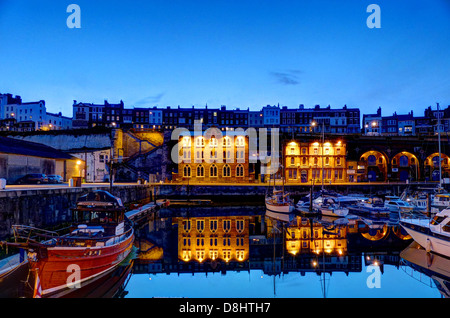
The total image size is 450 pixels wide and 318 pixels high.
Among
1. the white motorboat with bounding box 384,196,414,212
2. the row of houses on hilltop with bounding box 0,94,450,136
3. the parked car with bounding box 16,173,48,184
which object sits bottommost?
the white motorboat with bounding box 384,196,414,212

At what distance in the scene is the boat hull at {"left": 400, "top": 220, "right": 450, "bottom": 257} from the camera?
58.4 feet

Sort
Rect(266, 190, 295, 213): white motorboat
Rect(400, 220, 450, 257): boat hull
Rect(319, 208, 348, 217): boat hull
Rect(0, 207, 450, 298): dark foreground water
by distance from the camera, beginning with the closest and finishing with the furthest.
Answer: Rect(0, 207, 450, 298): dark foreground water → Rect(400, 220, 450, 257): boat hull → Rect(319, 208, 348, 217): boat hull → Rect(266, 190, 295, 213): white motorboat

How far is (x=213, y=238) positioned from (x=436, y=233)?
16020 mm

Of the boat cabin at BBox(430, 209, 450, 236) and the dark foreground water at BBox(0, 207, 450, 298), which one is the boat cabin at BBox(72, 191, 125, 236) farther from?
the boat cabin at BBox(430, 209, 450, 236)

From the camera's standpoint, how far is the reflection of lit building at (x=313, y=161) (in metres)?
59.3

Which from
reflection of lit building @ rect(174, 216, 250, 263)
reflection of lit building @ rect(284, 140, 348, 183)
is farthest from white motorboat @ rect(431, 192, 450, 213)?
reflection of lit building @ rect(284, 140, 348, 183)

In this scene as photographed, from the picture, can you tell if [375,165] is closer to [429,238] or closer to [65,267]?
[429,238]

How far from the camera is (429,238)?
18969 millimetres

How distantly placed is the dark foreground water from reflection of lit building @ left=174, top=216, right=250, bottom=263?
0.07m

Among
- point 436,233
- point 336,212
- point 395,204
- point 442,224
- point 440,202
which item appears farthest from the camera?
point 395,204

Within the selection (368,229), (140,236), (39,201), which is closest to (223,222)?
(140,236)

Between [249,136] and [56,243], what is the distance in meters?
48.0

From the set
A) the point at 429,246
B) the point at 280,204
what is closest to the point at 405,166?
the point at 280,204

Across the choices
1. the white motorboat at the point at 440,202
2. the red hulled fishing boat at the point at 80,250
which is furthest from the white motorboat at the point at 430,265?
the red hulled fishing boat at the point at 80,250
